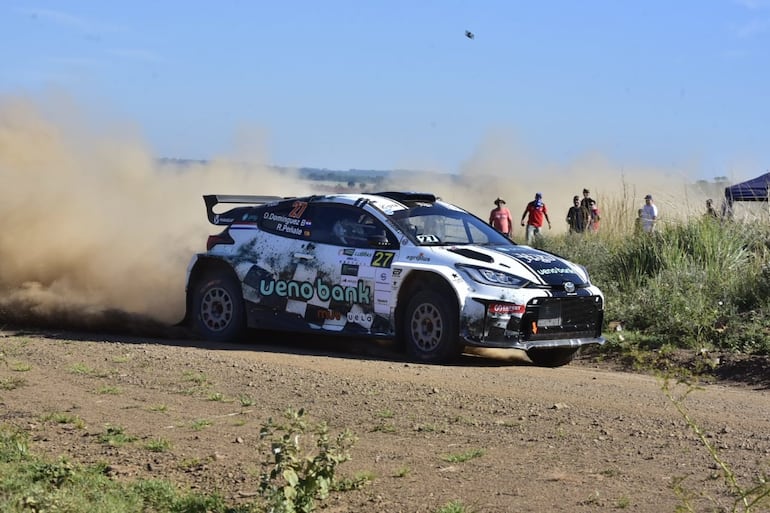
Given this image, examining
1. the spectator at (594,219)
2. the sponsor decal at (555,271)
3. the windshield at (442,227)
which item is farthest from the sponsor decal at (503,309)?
the spectator at (594,219)

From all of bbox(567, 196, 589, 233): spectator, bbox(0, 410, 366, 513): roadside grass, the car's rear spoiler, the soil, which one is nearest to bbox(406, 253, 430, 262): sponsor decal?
the soil

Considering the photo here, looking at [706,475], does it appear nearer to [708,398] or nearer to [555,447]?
[555,447]

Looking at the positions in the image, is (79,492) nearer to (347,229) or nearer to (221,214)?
(347,229)

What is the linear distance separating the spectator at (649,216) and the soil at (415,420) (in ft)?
16.1

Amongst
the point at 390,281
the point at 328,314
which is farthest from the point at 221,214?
the point at 390,281

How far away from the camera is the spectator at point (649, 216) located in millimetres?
16484

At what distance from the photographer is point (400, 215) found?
464 inches

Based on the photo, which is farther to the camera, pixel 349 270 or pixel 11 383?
pixel 349 270

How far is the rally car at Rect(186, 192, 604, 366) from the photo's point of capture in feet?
35.4

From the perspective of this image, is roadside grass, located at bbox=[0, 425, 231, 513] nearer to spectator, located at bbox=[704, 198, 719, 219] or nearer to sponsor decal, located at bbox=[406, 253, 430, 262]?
sponsor decal, located at bbox=[406, 253, 430, 262]

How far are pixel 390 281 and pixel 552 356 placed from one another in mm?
1887

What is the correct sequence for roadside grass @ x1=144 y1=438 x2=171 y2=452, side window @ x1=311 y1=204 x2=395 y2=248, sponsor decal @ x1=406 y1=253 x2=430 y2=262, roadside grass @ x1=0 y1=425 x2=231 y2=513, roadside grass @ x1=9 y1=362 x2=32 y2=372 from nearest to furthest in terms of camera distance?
roadside grass @ x1=0 y1=425 x2=231 y2=513 → roadside grass @ x1=144 y1=438 x2=171 y2=452 → roadside grass @ x1=9 y1=362 x2=32 y2=372 → sponsor decal @ x1=406 y1=253 x2=430 y2=262 → side window @ x1=311 y1=204 x2=395 y2=248

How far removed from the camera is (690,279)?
14.1 m

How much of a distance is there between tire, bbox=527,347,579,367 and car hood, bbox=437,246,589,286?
2.51 feet
